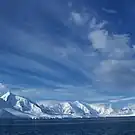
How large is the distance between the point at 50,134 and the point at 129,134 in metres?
17.1

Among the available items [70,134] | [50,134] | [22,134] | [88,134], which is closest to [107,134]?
[88,134]

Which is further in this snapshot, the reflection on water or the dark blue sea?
the dark blue sea

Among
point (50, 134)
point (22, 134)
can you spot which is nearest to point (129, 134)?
point (50, 134)

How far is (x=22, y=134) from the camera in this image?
208 ft

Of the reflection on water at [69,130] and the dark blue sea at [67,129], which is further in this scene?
the dark blue sea at [67,129]

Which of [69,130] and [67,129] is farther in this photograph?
[67,129]

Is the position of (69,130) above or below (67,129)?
below

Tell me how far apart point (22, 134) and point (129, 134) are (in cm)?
2292

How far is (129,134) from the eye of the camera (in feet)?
208

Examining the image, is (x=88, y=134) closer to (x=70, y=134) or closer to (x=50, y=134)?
(x=70, y=134)

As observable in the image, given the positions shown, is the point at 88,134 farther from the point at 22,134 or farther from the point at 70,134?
the point at 22,134

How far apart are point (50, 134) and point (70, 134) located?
4670 millimetres

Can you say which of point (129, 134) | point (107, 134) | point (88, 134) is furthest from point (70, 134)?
point (129, 134)

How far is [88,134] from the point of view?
6278 cm
